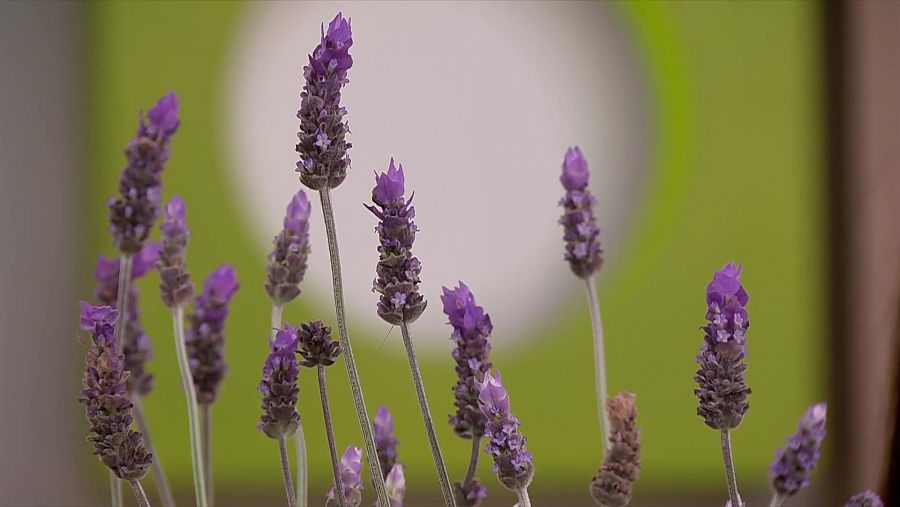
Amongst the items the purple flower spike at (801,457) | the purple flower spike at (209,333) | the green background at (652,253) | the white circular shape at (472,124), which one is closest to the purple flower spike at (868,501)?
the purple flower spike at (801,457)

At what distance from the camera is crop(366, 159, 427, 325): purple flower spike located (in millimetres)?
378

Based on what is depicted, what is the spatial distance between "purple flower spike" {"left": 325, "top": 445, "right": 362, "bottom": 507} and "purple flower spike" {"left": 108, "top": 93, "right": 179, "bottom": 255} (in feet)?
0.56

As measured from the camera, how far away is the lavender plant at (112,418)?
372mm

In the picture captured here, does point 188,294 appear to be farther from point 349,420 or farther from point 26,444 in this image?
point 26,444

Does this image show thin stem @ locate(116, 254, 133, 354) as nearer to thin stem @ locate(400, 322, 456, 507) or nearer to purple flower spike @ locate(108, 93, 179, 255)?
purple flower spike @ locate(108, 93, 179, 255)

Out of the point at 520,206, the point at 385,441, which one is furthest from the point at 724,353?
the point at 520,206

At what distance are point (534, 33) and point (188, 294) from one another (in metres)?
1.73

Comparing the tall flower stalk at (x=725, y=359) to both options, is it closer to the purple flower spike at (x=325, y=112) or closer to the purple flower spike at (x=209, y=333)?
the purple flower spike at (x=325, y=112)

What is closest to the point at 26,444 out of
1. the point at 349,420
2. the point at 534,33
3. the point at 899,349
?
the point at 349,420

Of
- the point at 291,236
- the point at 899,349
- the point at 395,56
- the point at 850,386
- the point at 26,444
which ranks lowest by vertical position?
the point at 899,349

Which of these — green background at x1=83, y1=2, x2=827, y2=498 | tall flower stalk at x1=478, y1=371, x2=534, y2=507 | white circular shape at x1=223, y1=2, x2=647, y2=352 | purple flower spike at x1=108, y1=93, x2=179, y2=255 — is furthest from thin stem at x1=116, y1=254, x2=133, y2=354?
green background at x1=83, y1=2, x2=827, y2=498

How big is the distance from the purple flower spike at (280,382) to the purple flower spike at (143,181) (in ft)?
0.43

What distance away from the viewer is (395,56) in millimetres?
2023

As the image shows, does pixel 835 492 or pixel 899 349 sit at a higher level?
pixel 835 492
